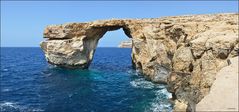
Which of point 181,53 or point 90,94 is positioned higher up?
point 181,53

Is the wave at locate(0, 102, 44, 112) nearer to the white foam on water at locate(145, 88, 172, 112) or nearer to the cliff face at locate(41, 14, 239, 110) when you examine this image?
the white foam on water at locate(145, 88, 172, 112)

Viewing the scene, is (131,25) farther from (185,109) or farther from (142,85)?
(185,109)

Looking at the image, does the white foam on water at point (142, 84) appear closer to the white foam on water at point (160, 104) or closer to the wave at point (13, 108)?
the white foam on water at point (160, 104)

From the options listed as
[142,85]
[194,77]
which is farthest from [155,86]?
[194,77]

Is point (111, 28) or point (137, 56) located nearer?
point (137, 56)

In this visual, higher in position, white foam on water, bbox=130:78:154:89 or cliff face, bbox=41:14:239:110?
cliff face, bbox=41:14:239:110

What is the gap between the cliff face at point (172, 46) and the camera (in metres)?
23.7

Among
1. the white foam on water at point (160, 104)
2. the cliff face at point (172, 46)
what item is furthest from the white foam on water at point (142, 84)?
the white foam on water at point (160, 104)

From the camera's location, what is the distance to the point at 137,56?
58094 mm

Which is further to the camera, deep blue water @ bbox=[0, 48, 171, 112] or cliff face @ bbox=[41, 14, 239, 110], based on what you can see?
deep blue water @ bbox=[0, 48, 171, 112]

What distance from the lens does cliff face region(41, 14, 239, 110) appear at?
23672mm

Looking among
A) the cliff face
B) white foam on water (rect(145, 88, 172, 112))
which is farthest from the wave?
the cliff face

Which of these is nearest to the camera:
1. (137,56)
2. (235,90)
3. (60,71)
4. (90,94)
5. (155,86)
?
(235,90)

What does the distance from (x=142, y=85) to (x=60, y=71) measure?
68.7 feet
